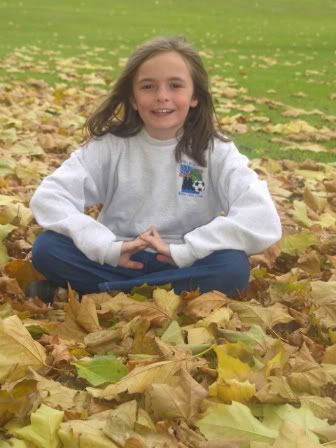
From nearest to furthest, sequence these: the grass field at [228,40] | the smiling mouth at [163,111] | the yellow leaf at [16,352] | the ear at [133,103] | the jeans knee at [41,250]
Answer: the yellow leaf at [16,352]
the jeans knee at [41,250]
the smiling mouth at [163,111]
the ear at [133,103]
the grass field at [228,40]

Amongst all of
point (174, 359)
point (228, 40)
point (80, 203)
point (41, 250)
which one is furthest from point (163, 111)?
point (228, 40)

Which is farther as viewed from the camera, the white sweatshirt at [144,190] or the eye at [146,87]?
the eye at [146,87]

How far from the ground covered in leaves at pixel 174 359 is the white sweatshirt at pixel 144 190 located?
25cm

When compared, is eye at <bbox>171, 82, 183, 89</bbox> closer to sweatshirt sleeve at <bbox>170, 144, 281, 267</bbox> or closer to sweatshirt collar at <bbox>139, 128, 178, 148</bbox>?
sweatshirt collar at <bbox>139, 128, 178, 148</bbox>

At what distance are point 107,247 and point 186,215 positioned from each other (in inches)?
15.0

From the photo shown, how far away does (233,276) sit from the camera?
9.32ft

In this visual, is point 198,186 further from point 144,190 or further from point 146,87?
point 146,87

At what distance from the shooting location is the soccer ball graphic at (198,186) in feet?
10.0

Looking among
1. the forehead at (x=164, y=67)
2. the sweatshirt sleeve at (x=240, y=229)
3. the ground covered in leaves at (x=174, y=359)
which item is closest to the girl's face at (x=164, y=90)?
the forehead at (x=164, y=67)

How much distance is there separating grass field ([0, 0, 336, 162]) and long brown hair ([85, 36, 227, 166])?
237 centimetres

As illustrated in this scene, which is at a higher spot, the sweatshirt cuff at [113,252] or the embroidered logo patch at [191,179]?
the embroidered logo patch at [191,179]

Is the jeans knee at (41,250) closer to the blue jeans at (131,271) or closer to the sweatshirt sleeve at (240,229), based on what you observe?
the blue jeans at (131,271)

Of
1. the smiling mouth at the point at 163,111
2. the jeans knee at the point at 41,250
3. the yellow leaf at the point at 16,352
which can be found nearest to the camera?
the yellow leaf at the point at 16,352

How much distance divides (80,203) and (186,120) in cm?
55
